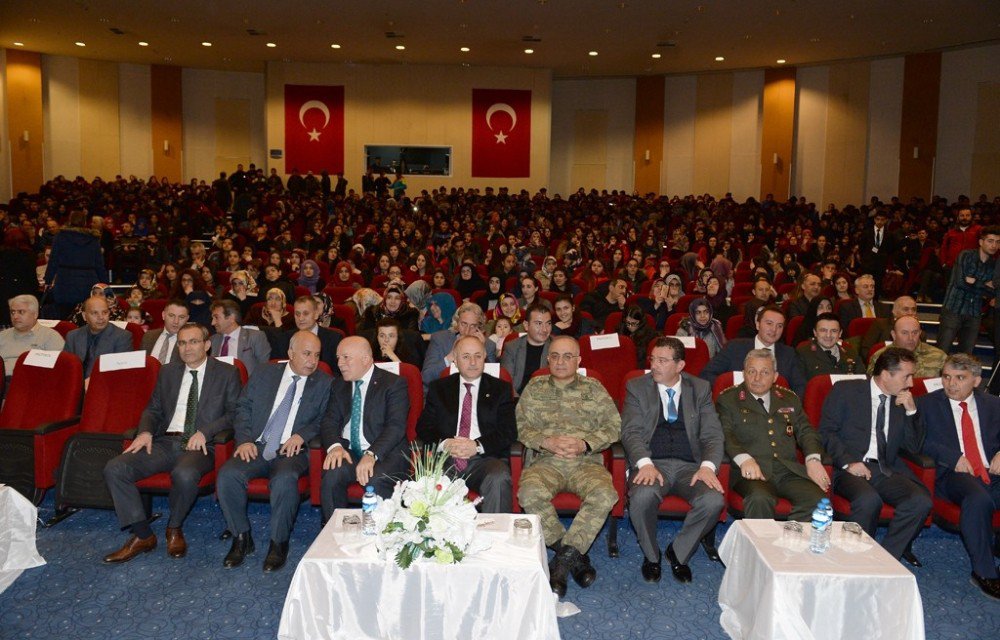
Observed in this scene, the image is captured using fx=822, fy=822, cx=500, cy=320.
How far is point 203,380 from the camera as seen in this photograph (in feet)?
15.9

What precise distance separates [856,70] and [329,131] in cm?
1300

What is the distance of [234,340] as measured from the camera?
592 cm

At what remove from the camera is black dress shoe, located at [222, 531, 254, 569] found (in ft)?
14.0

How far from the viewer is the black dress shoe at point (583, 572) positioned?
405 centimetres

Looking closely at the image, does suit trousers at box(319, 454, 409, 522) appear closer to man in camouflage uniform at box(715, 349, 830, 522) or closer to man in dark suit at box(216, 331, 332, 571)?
man in dark suit at box(216, 331, 332, 571)

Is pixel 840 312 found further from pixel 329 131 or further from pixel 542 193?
pixel 329 131

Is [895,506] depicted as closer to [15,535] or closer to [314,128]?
[15,535]

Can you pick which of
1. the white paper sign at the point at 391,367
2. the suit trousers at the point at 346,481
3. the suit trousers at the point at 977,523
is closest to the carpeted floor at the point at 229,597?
the suit trousers at the point at 977,523

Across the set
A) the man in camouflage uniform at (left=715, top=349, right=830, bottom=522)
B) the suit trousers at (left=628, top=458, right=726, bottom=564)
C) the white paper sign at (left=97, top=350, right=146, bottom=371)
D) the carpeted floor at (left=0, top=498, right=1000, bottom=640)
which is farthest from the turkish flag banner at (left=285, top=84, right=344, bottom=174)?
the suit trousers at (left=628, top=458, right=726, bottom=564)

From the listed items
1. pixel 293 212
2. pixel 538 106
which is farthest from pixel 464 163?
pixel 293 212

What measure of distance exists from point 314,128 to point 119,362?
17662 millimetres

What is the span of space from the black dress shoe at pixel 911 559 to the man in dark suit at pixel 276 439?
3.26m

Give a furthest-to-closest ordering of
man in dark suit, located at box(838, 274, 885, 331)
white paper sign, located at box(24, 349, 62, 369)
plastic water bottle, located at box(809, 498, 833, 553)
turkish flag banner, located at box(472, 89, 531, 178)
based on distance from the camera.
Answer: turkish flag banner, located at box(472, 89, 531, 178)
man in dark suit, located at box(838, 274, 885, 331)
white paper sign, located at box(24, 349, 62, 369)
plastic water bottle, located at box(809, 498, 833, 553)

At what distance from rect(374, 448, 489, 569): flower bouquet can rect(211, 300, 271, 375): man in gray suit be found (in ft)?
9.75
